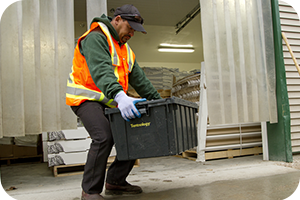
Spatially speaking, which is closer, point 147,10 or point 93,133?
point 93,133

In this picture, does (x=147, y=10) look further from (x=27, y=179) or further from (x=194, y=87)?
(x=27, y=179)

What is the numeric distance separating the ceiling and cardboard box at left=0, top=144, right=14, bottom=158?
4.49m

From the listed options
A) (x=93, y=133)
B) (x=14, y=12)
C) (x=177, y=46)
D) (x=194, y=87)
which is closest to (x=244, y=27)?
(x=194, y=87)

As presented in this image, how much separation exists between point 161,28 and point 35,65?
797cm

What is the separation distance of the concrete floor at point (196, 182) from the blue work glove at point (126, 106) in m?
0.98

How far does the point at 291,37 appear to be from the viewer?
4.34m

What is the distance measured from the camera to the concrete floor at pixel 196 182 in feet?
8.00

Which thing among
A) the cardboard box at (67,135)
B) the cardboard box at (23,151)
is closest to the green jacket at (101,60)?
the cardboard box at (67,135)

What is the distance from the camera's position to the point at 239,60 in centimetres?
394

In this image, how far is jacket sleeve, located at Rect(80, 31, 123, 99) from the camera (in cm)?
196

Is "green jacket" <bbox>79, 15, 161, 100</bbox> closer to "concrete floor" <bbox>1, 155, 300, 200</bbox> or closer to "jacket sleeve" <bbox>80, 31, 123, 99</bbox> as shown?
"jacket sleeve" <bbox>80, 31, 123, 99</bbox>

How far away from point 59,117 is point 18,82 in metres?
0.68

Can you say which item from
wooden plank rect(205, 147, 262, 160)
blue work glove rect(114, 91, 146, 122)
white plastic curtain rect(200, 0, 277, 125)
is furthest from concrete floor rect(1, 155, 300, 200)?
blue work glove rect(114, 91, 146, 122)

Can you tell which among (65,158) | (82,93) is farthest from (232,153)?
(82,93)
